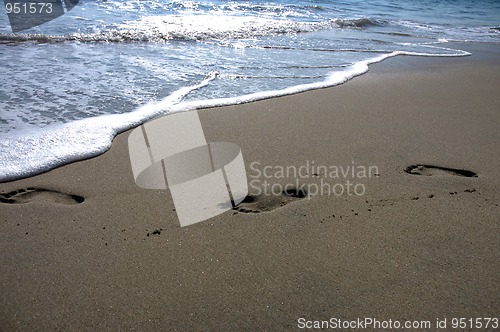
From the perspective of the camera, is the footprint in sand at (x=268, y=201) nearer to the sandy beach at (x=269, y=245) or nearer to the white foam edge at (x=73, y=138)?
the sandy beach at (x=269, y=245)

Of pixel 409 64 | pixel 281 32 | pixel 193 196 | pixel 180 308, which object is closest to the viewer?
pixel 180 308

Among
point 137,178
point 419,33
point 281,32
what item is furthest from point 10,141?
point 419,33

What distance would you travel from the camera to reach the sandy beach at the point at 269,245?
4.94ft

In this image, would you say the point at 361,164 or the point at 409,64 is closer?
the point at 361,164

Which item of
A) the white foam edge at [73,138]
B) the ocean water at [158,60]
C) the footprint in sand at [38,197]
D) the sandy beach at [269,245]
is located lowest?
the sandy beach at [269,245]

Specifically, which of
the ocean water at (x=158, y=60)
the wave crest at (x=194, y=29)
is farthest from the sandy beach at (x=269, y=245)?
the wave crest at (x=194, y=29)

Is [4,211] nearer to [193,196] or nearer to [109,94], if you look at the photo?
[193,196]

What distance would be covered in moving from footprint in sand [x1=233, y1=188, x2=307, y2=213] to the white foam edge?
1073 millimetres

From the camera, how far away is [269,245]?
5.99ft

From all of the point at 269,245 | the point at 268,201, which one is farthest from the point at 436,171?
the point at 269,245

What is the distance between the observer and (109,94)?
3.56 m

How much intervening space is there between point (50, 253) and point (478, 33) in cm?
974

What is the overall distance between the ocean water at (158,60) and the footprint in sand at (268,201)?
111cm

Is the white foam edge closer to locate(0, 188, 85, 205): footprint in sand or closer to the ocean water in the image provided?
the ocean water
